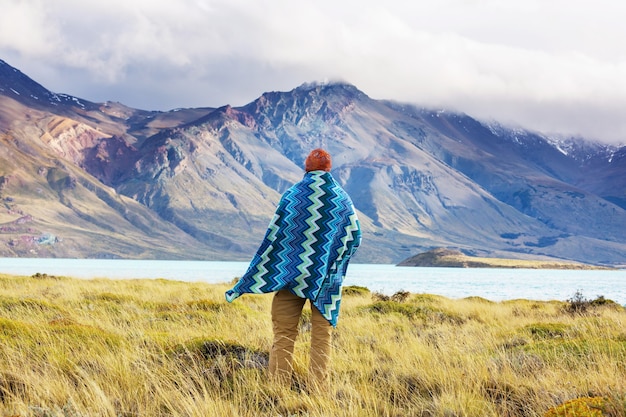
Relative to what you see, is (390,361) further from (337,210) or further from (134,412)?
(134,412)

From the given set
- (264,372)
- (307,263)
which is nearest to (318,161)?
(307,263)

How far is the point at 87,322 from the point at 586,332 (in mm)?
8990

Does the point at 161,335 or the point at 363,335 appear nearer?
the point at 161,335

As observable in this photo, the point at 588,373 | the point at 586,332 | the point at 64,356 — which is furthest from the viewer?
the point at 586,332

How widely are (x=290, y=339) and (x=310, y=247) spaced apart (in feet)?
3.25

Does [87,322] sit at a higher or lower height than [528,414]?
lower

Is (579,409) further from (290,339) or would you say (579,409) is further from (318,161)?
(318,161)

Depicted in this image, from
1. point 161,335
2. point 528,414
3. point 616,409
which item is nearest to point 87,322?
point 161,335

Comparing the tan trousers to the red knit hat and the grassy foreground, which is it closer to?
the grassy foreground

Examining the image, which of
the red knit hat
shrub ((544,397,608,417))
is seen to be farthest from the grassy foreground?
the red knit hat

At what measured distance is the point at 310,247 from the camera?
262 inches

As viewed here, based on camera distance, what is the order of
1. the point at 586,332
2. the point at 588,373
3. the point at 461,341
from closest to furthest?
the point at 588,373 → the point at 461,341 → the point at 586,332

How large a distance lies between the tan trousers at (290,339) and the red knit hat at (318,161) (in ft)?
4.57

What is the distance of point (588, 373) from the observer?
662 centimetres
